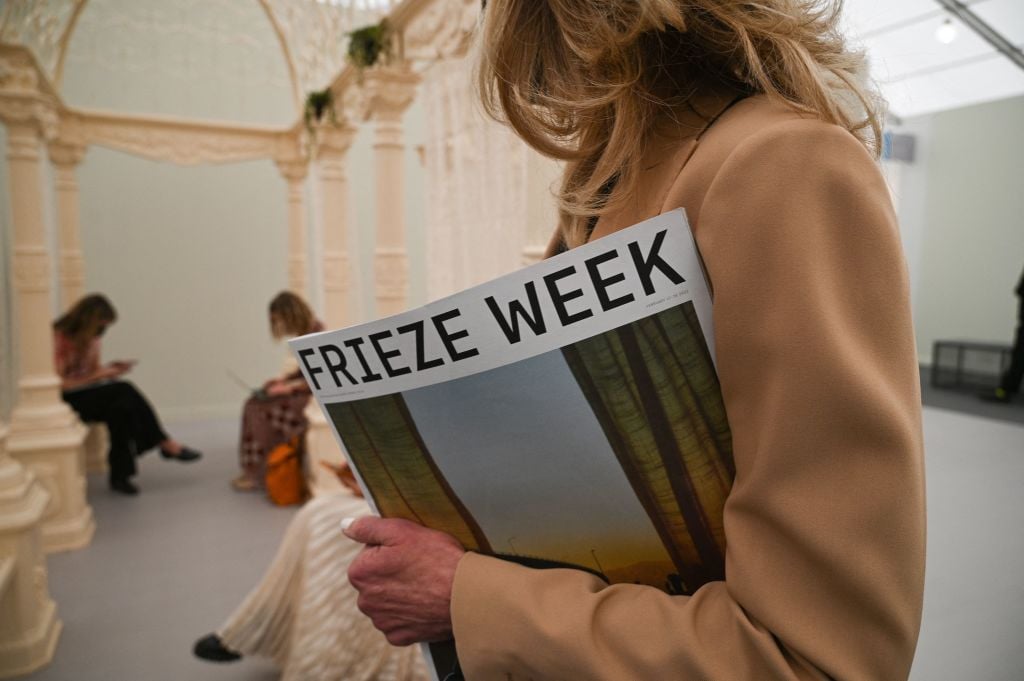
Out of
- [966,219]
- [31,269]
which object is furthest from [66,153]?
[966,219]

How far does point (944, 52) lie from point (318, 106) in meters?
6.83

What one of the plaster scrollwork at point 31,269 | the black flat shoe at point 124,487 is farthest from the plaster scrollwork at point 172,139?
the black flat shoe at point 124,487

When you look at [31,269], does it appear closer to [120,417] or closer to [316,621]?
[120,417]

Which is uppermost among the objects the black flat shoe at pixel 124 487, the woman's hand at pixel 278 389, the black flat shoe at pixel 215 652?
the woman's hand at pixel 278 389

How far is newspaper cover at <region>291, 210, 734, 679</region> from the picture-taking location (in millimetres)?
475

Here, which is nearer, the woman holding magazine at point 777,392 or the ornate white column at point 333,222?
the woman holding magazine at point 777,392

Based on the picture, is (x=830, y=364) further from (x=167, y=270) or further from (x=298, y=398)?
(x=167, y=270)

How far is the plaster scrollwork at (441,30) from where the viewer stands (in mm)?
2408

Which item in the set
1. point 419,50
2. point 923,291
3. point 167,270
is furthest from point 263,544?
point 923,291

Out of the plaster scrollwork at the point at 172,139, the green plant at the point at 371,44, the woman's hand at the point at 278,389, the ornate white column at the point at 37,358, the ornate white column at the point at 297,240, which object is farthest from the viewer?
the ornate white column at the point at 297,240

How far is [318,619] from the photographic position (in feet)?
6.53

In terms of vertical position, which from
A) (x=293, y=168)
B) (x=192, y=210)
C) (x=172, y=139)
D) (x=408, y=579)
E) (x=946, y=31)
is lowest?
(x=408, y=579)

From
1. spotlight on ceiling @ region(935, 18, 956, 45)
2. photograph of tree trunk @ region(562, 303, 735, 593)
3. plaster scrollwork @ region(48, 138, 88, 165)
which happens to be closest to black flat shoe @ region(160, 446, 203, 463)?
plaster scrollwork @ region(48, 138, 88, 165)

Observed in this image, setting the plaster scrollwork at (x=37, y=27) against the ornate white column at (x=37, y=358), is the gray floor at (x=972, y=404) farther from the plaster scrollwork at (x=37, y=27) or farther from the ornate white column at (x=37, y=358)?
the plaster scrollwork at (x=37, y=27)
